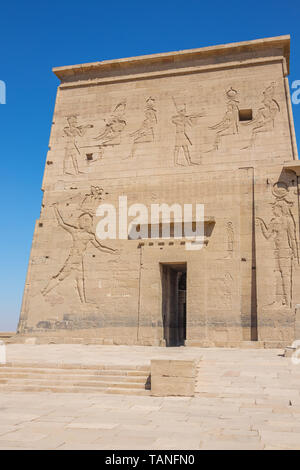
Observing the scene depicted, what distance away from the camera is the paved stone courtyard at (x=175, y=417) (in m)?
3.96

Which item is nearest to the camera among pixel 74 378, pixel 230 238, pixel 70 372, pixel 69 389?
pixel 69 389

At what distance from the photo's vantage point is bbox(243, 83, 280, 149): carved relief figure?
14.5 m

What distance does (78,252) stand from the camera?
48.7 feet

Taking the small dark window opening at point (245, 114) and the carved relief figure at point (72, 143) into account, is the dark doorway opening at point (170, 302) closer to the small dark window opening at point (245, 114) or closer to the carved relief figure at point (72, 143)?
the carved relief figure at point (72, 143)

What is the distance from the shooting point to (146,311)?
13.6 m

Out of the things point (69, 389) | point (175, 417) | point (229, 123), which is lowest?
point (175, 417)

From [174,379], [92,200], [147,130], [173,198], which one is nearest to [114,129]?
[147,130]

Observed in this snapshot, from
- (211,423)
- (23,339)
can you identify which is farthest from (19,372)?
(23,339)

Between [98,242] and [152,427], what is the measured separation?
1052cm

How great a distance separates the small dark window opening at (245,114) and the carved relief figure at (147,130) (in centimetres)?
323

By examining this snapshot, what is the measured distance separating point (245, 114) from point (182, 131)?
7.83ft

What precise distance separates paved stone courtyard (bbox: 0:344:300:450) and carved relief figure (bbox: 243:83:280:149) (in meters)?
9.09

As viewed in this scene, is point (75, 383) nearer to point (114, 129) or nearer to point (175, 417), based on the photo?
point (175, 417)
